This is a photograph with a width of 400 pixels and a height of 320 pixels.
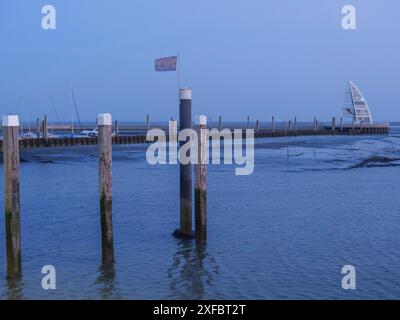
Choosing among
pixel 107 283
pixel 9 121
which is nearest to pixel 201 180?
pixel 107 283

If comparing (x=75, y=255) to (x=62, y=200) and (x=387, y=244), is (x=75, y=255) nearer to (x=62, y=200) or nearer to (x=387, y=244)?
(x=387, y=244)

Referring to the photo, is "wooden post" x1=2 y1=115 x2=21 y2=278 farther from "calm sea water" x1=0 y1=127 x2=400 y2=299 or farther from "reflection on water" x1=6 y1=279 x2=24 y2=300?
"calm sea water" x1=0 y1=127 x2=400 y2=299

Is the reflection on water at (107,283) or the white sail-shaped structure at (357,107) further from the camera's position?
the white sail-shaped structure at (357,107)

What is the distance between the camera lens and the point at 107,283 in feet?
29.3

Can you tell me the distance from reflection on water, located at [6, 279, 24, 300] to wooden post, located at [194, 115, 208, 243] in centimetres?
358

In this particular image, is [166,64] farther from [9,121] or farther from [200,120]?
[9,121]

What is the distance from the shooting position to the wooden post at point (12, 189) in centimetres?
891

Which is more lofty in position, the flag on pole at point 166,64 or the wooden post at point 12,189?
the flag on pole at point 166,64

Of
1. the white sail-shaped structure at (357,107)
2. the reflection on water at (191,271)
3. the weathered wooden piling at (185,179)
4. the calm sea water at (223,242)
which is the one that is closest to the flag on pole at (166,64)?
the weathered wooden piling at (185,179)

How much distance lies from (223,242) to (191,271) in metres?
2.17

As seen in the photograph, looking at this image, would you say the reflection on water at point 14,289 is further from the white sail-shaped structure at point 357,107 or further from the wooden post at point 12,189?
the white sail-shaped structure at point 357,107

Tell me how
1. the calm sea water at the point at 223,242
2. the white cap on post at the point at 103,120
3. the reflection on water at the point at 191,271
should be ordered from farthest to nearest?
the white cap on post at the point at 103,120 → the calm sea water at the point at 223,242 → the reflection on water at the point at 191,271

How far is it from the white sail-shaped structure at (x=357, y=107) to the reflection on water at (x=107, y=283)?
89470mm
